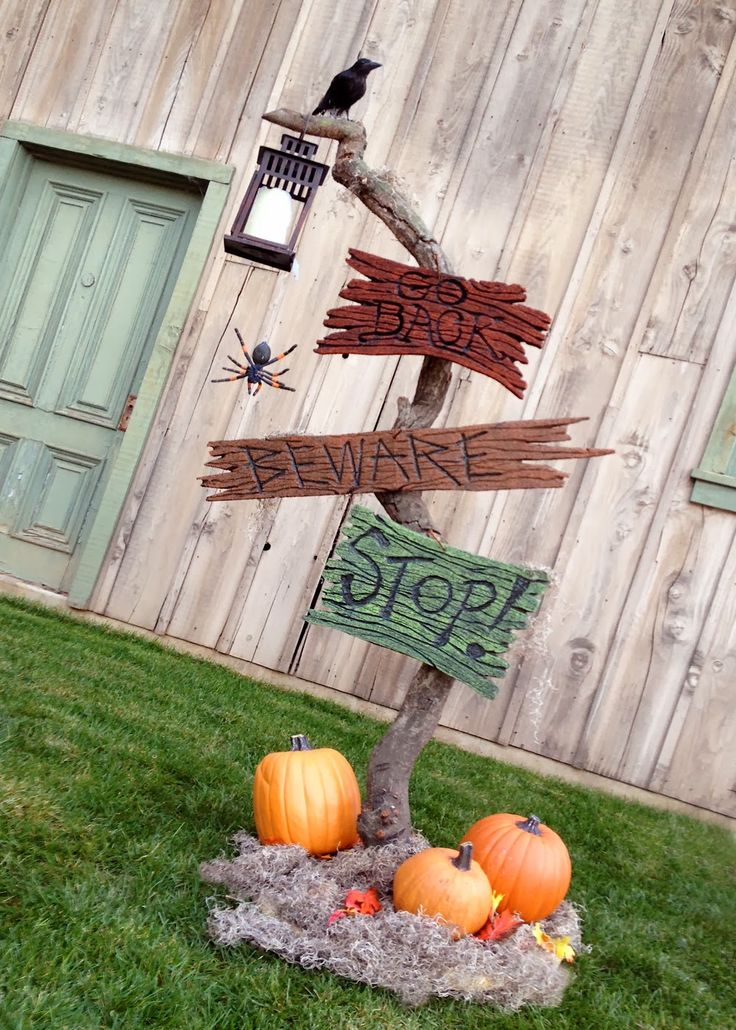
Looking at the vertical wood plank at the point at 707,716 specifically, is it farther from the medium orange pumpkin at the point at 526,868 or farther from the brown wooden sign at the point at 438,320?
the brown wooden sign at the point at 438,320

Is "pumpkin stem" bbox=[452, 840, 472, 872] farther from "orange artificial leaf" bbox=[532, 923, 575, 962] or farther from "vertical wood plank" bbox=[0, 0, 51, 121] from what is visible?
"vertical wood plank" bbox=[0, 0, 51, 121]

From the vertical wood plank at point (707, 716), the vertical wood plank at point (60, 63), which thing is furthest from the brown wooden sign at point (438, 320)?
the vertical wood plank at point (60, 63)

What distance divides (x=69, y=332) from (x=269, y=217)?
253 cm

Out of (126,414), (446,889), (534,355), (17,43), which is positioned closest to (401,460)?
(446,889)

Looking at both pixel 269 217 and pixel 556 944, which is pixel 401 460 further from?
pixel 556 944

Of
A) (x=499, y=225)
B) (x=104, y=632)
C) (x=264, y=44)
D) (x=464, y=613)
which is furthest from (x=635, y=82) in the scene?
(x=104, y=632)

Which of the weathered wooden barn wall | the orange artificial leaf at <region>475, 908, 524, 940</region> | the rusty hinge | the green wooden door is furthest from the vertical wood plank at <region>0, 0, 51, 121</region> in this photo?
the orange artificial leaf at <region>475, 908, 524, 940</region>

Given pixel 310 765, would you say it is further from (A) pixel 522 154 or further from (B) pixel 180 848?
→ (A) pixel 522 154

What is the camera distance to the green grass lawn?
185cm

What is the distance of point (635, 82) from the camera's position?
4480mm

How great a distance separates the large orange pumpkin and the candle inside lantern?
1.45m

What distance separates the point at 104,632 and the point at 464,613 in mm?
2622

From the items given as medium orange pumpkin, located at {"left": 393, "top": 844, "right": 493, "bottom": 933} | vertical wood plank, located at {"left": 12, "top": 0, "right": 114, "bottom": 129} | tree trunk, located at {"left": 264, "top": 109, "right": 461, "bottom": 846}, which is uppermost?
vertical wood plank, located at {"left": 12, "top": 0, "right": 114, "bottom": 129}

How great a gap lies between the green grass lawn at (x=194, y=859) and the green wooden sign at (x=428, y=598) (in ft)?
2.22
